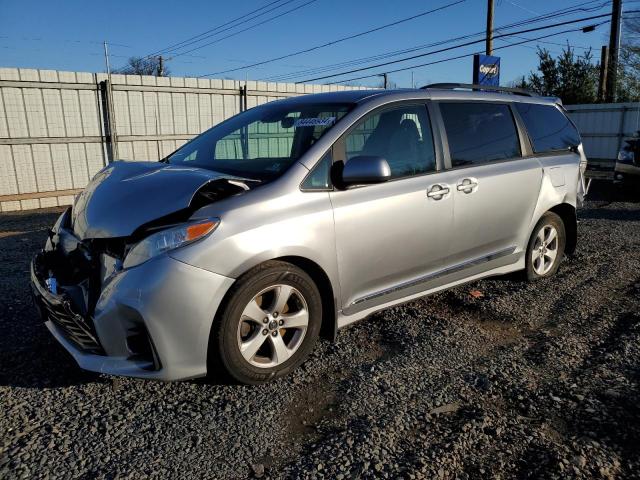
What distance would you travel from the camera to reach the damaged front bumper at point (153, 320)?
2.55 metres

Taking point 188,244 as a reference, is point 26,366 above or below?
below

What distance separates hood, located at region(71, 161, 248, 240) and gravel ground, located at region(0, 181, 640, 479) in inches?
36.4

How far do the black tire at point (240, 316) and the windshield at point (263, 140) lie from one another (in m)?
0.62

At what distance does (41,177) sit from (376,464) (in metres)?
9.78

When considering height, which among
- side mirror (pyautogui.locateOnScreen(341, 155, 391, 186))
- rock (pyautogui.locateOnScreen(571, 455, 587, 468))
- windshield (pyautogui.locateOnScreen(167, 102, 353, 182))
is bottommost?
rock (pyautogui.locateOnScreen(571, 455, 587, 468))

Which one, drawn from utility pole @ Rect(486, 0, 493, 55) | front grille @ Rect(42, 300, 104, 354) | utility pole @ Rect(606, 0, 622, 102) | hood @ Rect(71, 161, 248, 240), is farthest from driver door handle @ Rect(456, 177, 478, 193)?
utility pole @ Rect(606, 0, 622, 102)

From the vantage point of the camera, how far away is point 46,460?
7.65 ft

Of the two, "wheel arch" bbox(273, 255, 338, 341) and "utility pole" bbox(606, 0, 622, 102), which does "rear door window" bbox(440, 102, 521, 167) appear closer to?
"wheel arch" bbox(273, 255, 338, 341)

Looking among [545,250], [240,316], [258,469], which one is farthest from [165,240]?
[545,250]

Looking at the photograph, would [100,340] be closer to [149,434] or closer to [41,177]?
[149,434]

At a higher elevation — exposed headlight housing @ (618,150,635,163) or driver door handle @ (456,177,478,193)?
driver door handle @ (456,177,478,193)

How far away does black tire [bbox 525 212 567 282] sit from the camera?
4.76 m

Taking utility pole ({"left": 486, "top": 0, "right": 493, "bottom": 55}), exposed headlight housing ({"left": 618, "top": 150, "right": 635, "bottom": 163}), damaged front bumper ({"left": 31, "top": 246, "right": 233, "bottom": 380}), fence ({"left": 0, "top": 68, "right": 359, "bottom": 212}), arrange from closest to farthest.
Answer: damaged front bumper ({"left": 31, "top": 246, "right": 233, "bottom": 380}) → fence ({"left": 0, "top": 68, "right": 359, "bottom": 212}) → exposed headlight housing ({"left": 618, "top": 150, "right": 635, "bottom": 163}) → utility pole ({"left": 486, "top": 0, "right": 493, "bottom": 55})

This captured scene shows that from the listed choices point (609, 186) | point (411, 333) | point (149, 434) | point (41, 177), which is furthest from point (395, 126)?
point (609, 186)
